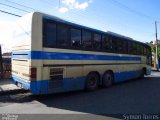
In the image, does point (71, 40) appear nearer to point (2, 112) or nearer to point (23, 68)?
point (23, 68)

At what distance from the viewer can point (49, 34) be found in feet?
29.9

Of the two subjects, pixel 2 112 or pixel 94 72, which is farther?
pixel 94 72

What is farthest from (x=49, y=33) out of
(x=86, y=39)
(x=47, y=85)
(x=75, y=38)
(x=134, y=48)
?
(x=134, y=48)

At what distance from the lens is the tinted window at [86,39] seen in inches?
434

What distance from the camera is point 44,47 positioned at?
29.1 feet

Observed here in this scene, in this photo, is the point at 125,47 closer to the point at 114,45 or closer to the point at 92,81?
the point at 114,45

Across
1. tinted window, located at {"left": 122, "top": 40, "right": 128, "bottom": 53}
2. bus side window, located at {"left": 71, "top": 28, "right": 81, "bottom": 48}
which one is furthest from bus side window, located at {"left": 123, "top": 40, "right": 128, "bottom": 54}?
bus side window, located at {"left": 71, "top": 28, "right": 81, "bottom": 48}

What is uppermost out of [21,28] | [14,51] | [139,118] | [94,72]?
[21,28]

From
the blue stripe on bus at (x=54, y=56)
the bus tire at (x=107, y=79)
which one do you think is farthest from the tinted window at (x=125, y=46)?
the blue stripe on bus at (x=54, y=56)

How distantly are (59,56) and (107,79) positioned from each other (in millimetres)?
4455

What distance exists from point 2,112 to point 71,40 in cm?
439

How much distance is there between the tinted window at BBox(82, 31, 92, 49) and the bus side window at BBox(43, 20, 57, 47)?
6.72 ft

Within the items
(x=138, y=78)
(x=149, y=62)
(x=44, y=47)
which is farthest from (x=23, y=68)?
(x=149, y=62)

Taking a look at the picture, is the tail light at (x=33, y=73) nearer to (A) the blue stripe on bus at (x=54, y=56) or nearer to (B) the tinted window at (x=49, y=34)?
(A) the blue stripe on bus at (x=54, y=56)
